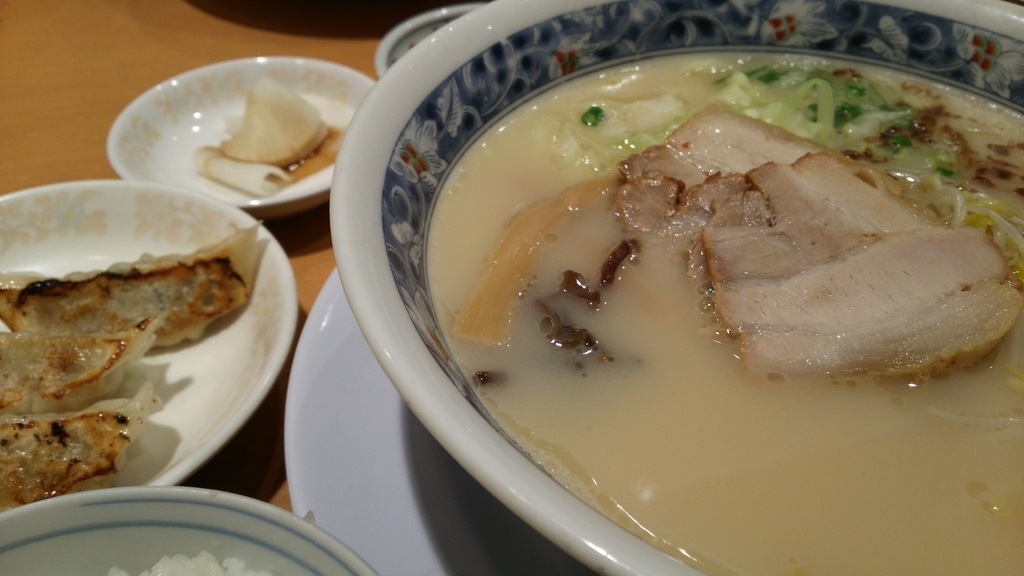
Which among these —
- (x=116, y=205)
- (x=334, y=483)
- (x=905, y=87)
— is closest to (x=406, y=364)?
(x=334, y=483)

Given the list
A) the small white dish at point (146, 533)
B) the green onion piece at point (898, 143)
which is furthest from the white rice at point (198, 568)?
the green onion piece at point (898, 143)

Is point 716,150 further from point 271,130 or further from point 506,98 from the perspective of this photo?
point 271,130

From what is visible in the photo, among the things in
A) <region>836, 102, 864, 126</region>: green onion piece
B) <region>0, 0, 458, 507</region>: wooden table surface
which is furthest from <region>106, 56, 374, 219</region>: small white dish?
<region>836, 102, 864, 126</region>: green onion piece

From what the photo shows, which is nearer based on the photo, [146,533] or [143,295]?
[146,533]

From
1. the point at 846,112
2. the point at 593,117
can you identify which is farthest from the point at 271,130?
the point at 846,112

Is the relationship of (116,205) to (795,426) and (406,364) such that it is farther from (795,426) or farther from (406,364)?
(795,426)

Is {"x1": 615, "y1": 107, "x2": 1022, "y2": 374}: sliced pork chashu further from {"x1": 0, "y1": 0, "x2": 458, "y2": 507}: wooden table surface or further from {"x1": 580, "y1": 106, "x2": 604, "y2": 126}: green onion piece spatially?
{"x1": 0, "y1": 0, "x2": 458, "y2": 507}: wooden table surface
